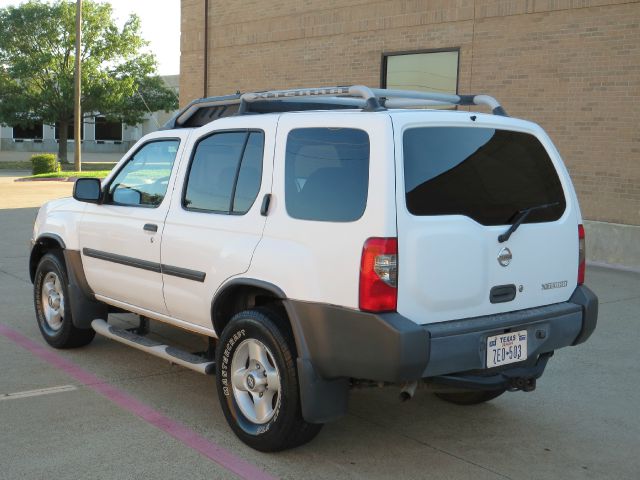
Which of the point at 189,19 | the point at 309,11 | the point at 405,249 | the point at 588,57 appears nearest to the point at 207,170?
the point at 405,249

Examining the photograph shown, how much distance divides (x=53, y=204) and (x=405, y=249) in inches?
150

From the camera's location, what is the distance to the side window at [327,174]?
13.0ft

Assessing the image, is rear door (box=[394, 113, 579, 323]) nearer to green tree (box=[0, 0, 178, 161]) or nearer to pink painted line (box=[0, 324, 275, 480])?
pink painted line (box=[0, 324, 275, 480])

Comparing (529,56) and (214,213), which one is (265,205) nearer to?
(214,213)

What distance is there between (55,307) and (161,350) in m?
1.73

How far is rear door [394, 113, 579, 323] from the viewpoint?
389 centimetres

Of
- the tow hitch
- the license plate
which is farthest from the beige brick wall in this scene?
the license plate

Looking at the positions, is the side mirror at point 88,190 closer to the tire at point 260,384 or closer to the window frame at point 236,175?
the window frame at point 236,175

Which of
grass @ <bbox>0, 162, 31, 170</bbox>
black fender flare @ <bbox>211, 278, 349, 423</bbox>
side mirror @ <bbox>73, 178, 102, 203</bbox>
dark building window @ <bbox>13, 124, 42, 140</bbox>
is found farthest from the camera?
dark building window @ <bbox>13, 124, 42, 140</bbox>

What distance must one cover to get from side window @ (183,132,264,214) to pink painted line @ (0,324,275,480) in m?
1.34

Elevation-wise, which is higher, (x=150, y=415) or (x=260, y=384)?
(x=260, y=384)

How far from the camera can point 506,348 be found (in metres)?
4.20

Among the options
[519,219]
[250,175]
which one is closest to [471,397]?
[519,219]

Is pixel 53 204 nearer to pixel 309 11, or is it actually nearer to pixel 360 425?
pixel 360 425
